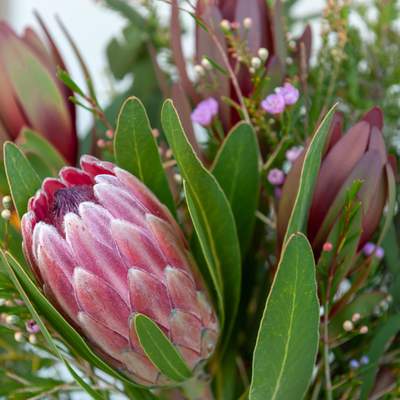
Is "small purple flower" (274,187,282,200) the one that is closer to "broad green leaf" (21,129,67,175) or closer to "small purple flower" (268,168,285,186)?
"small purple flower" (268,168,285,186)

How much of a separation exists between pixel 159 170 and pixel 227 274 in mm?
70

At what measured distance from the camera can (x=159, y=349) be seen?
34cm

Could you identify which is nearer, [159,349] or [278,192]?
[159,349]

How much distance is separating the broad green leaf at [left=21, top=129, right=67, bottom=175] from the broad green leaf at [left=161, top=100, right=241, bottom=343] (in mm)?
122

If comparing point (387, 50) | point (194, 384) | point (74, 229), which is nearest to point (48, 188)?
point (74, 229)

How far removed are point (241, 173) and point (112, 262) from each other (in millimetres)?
118

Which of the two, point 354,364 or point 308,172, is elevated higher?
point 308,172

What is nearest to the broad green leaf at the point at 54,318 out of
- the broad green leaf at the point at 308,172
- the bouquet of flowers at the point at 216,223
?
the bouquet of flowers at the point at 216,223

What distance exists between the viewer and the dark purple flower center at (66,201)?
33 centimetres

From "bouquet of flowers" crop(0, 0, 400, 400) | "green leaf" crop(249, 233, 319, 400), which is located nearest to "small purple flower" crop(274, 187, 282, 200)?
"bouquet of flowers" crop(0, 0, 400, 400)

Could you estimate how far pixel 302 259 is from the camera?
0.30 meters

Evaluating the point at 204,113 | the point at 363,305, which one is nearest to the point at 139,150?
the point at 204,113

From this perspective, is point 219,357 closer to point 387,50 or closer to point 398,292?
point 398,292

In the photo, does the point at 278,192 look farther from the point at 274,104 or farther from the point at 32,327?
the point at 32,327
